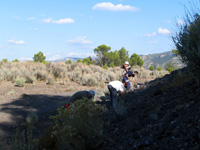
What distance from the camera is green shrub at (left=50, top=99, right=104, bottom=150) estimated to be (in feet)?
14.9

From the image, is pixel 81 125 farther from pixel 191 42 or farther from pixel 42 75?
pixel 42 75

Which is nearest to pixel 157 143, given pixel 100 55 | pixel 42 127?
pixel 42 127

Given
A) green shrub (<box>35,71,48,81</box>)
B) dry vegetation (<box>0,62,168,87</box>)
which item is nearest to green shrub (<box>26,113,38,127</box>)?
dry vegetation (<box>0,62,168,87</box>)

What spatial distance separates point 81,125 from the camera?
477 centimetres

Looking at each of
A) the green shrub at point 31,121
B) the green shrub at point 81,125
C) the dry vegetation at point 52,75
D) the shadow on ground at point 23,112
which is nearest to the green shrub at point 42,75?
the dry vegetation at point 52,75

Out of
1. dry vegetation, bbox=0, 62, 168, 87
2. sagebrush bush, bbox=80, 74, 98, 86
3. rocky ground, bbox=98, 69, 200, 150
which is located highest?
dry vegetation, bbox=0, 62, 168, 87

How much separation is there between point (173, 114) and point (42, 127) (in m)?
4.51

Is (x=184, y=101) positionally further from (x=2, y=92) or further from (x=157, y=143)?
(x=2, y=92)

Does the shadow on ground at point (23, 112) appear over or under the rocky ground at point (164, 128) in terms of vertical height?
under

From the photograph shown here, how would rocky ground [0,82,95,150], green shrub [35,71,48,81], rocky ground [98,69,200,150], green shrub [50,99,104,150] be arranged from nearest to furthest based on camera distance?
rocky ground [98,69,200,150] < green shrub [50,99,104,150] < rocky ground [0,82,95,150] < green shrub [35,71,48,81]

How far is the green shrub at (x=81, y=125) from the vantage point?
455 cm

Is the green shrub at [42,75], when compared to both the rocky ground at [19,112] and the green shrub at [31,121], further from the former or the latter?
the green shrub at [31,121]

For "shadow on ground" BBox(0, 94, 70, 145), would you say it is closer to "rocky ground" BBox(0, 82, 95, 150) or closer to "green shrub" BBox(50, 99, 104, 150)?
"rocky ground" BBox(0, 82, 95, 150)

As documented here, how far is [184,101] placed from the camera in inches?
222
